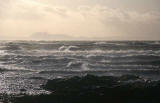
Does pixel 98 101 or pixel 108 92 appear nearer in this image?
pixel 98 101

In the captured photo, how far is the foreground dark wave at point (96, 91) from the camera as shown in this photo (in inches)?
557

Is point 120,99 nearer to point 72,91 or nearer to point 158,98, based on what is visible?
point 158,98

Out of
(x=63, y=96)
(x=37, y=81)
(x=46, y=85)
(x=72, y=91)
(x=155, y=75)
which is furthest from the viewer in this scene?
(x=155, y=75)

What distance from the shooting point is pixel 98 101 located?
13977 mm

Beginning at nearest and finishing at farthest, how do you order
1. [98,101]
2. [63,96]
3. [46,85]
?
[98,101] → [63,96] → [46,85]

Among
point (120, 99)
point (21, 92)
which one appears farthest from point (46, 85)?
point (120, 99)

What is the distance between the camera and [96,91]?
51.5ft

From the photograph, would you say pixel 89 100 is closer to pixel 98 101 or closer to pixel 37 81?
pixel 98 101

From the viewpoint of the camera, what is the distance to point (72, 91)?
52.2 ft

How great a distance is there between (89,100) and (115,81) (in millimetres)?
4715

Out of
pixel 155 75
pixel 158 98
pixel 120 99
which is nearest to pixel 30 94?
pixel 120 99

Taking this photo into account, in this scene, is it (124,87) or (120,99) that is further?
(124,87)

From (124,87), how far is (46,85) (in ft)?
15.3

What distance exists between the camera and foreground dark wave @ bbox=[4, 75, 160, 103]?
14141 millimetres
